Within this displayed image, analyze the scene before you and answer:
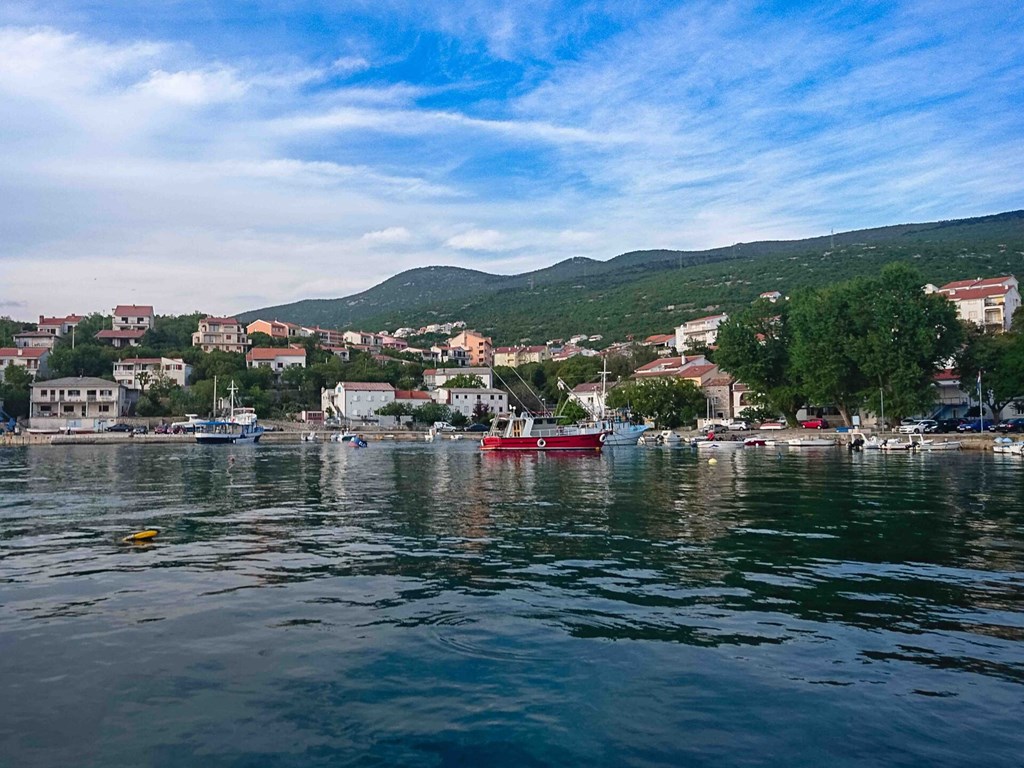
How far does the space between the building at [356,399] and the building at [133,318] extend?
141 ft

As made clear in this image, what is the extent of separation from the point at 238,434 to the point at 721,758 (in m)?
83.4

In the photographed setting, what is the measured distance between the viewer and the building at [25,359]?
355 ft

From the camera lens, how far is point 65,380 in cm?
9831

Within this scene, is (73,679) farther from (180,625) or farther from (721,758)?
(721,758)

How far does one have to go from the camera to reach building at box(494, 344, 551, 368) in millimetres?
141875

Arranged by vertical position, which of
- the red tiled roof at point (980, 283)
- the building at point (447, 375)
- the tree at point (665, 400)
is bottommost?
the tree at point (665, 400)

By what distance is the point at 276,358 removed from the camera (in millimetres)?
119438

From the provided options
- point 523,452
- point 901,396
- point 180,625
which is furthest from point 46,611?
point 901,396

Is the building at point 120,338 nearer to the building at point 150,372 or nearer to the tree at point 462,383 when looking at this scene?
the building at point 150,372

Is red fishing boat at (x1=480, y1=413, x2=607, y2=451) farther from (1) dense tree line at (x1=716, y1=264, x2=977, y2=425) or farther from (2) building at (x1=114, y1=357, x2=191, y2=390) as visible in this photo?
(2) building at (x1=114, y1=357, x2=191, y2=390)

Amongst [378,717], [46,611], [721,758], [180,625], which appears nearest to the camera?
[721,758]

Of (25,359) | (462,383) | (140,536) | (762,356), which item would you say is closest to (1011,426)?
(762,356)

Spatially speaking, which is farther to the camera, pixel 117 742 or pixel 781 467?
pixel 781 467

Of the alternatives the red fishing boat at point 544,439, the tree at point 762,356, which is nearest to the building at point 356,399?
the red fishing boat at point 544,439
